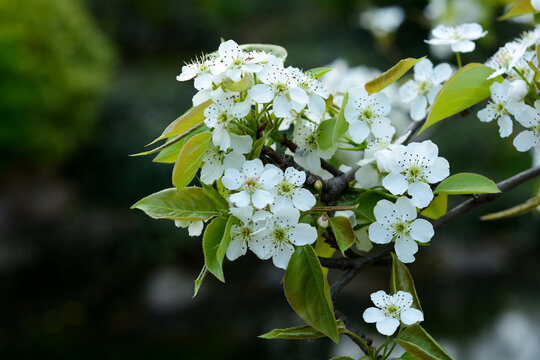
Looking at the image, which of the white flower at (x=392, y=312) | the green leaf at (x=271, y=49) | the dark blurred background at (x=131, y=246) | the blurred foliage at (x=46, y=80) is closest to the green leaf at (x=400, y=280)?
the white flower at (x=392, y=312)

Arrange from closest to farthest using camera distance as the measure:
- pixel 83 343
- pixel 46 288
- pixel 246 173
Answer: pixel 246 173, pixel 83 343, pixel 46 288

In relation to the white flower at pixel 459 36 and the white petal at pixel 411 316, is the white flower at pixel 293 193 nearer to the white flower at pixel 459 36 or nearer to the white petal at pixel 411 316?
the white petal at pixel 411 316

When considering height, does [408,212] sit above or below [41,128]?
above

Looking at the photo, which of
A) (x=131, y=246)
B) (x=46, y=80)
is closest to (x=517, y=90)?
(x=131, y=246)

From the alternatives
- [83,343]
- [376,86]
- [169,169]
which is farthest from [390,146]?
[169,169]

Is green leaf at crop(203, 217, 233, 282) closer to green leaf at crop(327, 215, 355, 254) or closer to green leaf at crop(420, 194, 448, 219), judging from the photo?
green leaf at crop(327, 215, 355, 254)

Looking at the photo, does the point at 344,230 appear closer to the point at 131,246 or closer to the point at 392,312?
the point at 392,312

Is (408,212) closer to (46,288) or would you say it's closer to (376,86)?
(376,86)
